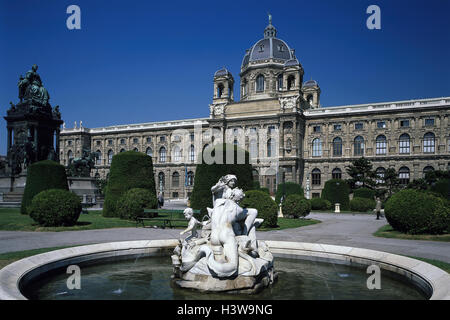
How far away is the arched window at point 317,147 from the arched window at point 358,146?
4.62 metres

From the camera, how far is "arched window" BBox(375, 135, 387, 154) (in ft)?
160

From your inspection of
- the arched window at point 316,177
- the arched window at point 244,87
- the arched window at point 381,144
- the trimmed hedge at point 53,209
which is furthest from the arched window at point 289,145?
the trimmed hedge at point 53,209

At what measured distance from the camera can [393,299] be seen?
532cm

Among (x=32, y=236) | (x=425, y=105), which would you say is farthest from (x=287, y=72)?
(x=32, y=236)

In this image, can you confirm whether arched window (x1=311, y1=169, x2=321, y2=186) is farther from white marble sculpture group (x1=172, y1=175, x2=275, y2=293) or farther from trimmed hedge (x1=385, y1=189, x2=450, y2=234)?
white marble sculpture group (x1=172, y1=175, x2=275, y2=293)

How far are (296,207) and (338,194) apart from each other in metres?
11.7

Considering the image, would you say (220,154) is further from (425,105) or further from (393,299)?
(425,105)

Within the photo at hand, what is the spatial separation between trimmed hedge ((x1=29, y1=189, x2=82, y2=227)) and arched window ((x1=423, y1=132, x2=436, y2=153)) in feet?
149

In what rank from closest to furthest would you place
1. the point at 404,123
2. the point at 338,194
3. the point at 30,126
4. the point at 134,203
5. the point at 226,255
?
1. the point at 226,255
2. the point at 134,203
3. the point at 30,126
4. the point at 338,194
5. the point at 404,123

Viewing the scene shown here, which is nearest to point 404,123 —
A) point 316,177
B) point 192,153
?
point 316,177

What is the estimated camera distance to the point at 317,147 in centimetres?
5247

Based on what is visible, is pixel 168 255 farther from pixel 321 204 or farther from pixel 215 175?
pixel 321 204

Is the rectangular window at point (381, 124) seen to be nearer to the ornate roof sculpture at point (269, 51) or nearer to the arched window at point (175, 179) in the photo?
the ornate roof sculpture at point (269, 51)

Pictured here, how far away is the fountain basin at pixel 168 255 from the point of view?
5188mm
